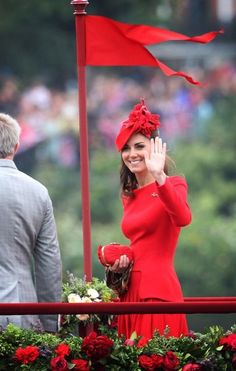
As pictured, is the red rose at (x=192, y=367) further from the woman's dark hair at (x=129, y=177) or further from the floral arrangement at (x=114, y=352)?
the woman's dark hair at (x=129, y=177)

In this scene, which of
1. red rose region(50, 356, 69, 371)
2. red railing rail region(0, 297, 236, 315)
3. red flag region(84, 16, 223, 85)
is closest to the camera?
red railing rail region(0, 297, 236, 315)

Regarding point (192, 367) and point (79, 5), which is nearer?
point (192, 367)

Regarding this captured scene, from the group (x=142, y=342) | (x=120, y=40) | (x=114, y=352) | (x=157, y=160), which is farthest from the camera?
(x=120, y=40)

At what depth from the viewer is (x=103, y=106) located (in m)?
26.2

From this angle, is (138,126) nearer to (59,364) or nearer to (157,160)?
(157,160)

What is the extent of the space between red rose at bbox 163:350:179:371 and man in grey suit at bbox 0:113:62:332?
780mm

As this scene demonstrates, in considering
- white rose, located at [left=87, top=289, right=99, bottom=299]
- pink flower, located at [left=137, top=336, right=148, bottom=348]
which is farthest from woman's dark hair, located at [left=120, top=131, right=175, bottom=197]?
pink flower, located at [left=137, top=336, right=148, bottom=348]

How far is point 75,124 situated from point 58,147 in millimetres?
541

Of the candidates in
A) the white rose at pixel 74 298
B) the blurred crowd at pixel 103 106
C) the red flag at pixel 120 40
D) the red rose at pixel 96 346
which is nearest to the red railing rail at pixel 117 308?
the red rose at pixel 96 346

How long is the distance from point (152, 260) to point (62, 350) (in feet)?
2.80

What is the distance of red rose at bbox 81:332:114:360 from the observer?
7836mm

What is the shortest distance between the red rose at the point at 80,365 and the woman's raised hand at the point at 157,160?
3.13ft

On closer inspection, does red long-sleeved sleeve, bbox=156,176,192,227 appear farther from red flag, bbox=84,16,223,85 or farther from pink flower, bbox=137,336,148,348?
red flag, bbox=84,16,223,85

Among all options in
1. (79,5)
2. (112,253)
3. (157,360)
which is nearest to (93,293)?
(112,253)
